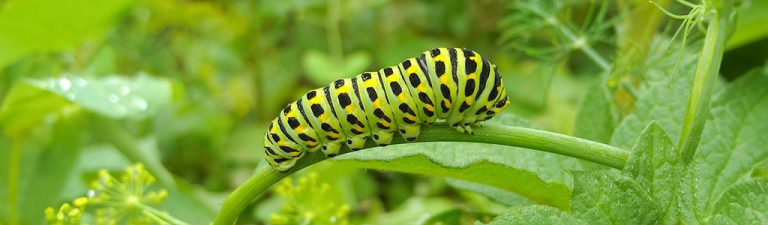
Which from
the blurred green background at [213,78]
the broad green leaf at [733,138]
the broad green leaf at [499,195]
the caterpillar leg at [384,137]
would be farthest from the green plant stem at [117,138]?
the broad green leaf at [733,138]

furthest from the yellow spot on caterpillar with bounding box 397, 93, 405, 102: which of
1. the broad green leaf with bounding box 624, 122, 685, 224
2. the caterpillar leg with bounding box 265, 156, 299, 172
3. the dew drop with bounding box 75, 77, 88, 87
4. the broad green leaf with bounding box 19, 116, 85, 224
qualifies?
the broad green leaf with bounding box 19, 116, 85, 224

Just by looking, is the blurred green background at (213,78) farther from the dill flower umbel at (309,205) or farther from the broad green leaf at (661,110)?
the broad green leaf at (661,110)

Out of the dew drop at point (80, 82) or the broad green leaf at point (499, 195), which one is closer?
the broad green leaf at point (499, 195)

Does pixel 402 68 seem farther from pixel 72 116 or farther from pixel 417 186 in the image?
pixel 417 186

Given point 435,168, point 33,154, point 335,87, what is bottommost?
point 435,168

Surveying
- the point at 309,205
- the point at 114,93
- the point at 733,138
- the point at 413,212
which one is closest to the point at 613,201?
the point at 733,138

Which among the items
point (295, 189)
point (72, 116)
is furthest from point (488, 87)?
point (72, 116)
